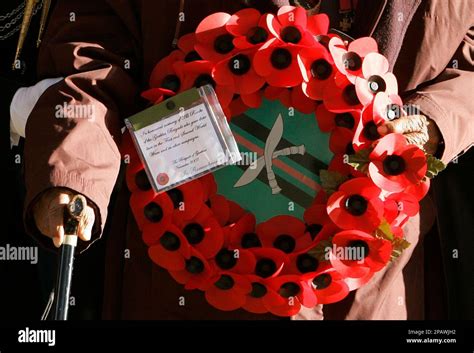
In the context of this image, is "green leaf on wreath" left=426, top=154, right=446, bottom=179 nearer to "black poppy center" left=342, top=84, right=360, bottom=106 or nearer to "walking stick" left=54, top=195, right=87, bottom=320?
"black poppy center" left=342, top=84, right=360, bottom=106

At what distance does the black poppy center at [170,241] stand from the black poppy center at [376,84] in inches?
21.6

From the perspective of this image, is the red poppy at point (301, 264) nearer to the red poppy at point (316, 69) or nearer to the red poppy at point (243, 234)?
the red poppy at point (243, 234)

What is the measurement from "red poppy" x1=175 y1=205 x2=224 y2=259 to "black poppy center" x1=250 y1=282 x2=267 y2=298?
0.12 m

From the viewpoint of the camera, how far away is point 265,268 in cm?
246

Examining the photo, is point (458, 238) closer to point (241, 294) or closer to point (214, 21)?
point (241, 294)

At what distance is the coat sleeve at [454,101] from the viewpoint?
8.30ft

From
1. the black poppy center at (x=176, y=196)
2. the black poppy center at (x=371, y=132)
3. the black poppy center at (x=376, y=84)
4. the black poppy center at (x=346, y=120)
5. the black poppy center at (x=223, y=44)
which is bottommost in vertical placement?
the black poppy center at (x=176, y=196)

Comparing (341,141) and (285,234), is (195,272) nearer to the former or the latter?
(285,234)

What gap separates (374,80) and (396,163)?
0.20 metres

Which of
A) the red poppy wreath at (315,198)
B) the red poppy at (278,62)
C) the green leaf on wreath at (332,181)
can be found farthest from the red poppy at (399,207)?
the red poppy at (278,62)

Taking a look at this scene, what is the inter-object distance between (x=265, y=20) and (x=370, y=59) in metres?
0.25

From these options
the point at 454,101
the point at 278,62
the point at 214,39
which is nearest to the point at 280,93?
the point at 278,62

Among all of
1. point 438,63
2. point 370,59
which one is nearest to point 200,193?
point 370,59

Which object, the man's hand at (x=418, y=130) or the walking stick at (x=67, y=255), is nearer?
the walking stick at (x=67, y=255)
